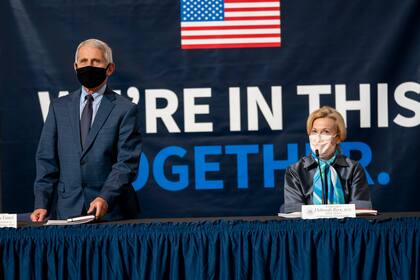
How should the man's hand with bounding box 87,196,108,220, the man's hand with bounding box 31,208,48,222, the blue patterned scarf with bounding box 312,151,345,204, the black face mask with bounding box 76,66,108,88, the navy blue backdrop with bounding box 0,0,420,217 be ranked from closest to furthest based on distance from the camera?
the man's hand with bounding box 87,196,108,220
the man's hand with bounding box 31,208,48,222
the black face mask with bounding box 76,66,108,88
the blue patterned scarf with bounding box 312,151,345,204
the navy blue backdrop with bounding box 0,0,420,217

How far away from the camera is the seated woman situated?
2.96 meters

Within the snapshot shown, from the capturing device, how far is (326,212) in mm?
2457

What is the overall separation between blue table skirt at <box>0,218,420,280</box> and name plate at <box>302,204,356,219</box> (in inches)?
3.9

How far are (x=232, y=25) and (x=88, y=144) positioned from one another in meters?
1.75

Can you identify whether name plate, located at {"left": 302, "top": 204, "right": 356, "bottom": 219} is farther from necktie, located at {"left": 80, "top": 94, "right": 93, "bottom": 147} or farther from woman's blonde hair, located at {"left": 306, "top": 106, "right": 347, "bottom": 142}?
necktie, located at {"left": 80, "top": 94, "right": 93, "bottom": 147}

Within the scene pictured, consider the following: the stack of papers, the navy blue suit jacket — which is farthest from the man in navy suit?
the stack of papers

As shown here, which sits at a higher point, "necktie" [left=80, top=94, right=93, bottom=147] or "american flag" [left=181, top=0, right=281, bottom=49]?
"american flag" [left=181, top=0, right=281, bottom=49]

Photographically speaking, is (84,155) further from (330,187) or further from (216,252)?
(330,187)

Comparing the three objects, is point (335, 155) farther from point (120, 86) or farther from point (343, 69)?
point (120, 86)

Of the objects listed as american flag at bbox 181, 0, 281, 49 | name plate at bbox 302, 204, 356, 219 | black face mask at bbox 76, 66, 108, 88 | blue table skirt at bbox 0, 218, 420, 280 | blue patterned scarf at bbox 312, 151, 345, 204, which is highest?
american flag at bbox 181, 0, 281, 49

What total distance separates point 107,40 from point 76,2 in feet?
1.01

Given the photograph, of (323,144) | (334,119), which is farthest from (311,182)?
(334,119)

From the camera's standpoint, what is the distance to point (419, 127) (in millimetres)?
4289

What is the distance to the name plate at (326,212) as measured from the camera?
8.05 feet
